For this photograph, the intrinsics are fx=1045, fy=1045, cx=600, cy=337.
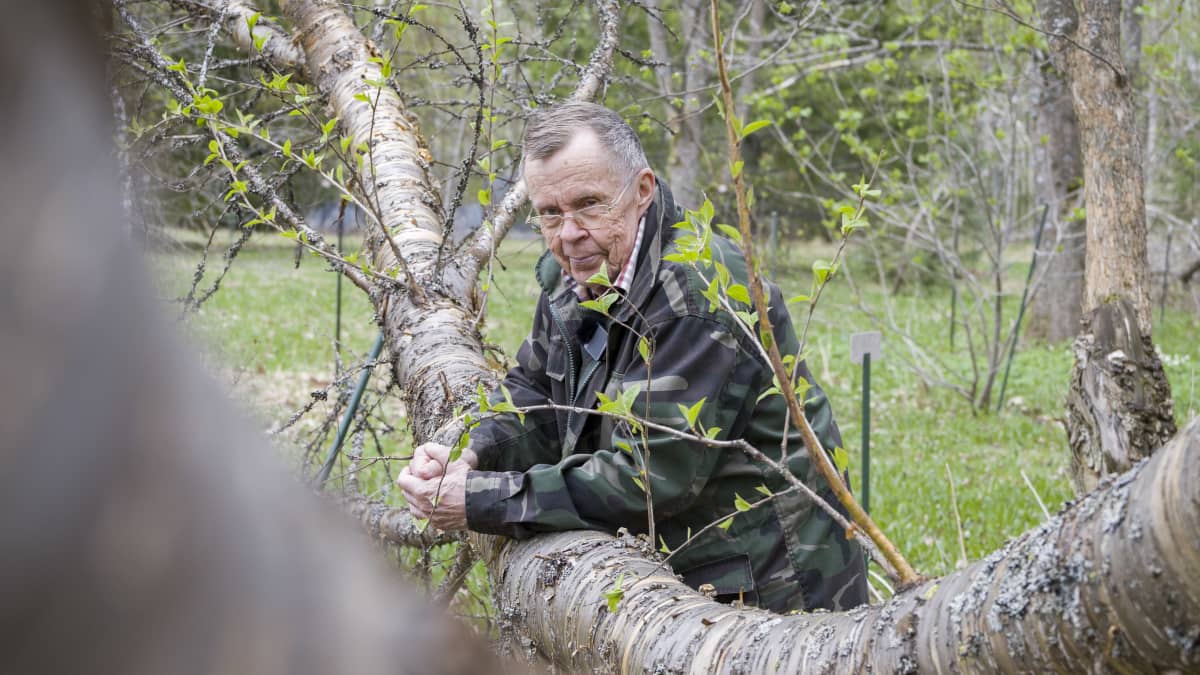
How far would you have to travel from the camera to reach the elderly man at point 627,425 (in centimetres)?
232

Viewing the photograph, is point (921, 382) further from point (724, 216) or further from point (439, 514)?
point (439, 514)

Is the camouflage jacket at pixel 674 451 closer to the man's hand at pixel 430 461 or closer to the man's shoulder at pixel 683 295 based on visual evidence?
the man's shoulder at pixel 683 295

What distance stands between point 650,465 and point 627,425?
0.11 m

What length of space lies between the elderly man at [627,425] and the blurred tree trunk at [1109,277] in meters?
2.24

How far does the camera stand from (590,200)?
2.85 m

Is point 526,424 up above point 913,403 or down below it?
above

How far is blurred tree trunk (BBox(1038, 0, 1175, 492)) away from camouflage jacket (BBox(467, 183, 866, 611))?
2.25 m

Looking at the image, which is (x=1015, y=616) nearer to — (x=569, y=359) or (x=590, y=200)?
(x=569, y=359)

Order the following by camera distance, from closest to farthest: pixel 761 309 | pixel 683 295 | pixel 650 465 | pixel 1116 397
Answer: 1. pixel 761 309
2. pixel 650 465
3. pixel 683 295
4. pixel 1116 397

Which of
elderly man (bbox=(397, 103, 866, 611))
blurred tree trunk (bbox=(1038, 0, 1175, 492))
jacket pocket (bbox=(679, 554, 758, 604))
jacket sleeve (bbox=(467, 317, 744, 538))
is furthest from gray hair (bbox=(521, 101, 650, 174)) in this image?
blurred tree trunk (bbox=(1038, 0, 1175, 492))

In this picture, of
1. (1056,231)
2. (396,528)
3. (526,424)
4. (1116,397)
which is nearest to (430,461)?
(526,424)

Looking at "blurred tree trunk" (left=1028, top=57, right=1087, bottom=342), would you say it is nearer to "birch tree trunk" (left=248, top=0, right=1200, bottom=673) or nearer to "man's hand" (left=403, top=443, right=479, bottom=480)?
"birch tree trunk" (left=248, top=0, right=1200, bottom=673)

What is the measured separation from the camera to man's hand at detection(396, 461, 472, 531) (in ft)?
7.80

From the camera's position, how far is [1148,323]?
15.1ft
